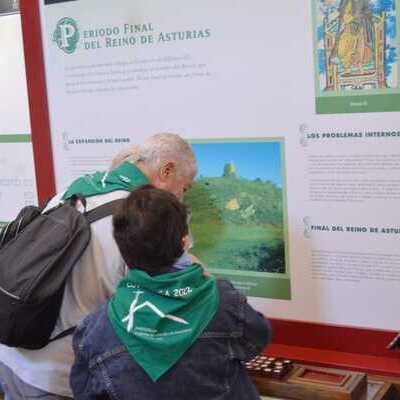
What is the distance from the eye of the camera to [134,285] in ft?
5.08

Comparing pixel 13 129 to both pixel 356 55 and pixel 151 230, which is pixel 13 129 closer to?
pixel 356 55

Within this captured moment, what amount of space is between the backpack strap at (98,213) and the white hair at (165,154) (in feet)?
0.78

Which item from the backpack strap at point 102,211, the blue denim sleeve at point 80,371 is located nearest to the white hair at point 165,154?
the backpack strap at point 102,211

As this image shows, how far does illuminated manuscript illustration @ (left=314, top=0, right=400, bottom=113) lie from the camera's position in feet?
6.63

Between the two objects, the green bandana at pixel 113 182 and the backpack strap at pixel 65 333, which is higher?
the green bandana at pixel 113 182

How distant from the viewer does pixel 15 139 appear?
3.49 metres

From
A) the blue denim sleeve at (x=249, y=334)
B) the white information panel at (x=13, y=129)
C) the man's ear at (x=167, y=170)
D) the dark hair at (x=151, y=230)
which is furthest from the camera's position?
the white information panel at (x=13, y=129)

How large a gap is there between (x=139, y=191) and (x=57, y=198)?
0.58 m

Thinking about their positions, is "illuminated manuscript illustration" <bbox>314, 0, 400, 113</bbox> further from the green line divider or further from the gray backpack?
the green line divider

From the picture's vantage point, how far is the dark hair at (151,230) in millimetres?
1487

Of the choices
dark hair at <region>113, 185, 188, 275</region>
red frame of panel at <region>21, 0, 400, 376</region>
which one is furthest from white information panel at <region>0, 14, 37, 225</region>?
dark hair at <region>113, 185, 188, 275</region>

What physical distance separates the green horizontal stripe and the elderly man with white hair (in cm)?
151

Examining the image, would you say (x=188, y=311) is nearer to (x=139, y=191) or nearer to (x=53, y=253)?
(x=139, y=191)

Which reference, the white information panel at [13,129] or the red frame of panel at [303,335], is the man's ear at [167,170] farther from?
the white information panel at [13,129]
